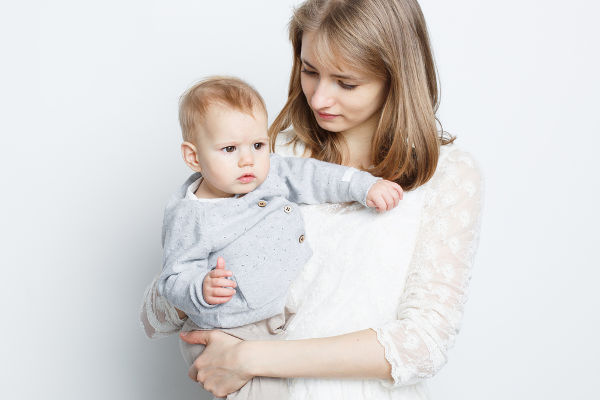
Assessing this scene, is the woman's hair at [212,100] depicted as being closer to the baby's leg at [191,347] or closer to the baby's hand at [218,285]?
the baby's hand at [218,285]

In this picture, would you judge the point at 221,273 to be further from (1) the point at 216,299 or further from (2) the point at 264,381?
(2) the point at 264,381

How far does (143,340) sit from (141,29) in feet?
4.69

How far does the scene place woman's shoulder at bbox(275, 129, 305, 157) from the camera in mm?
2547

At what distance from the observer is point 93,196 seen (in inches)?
128

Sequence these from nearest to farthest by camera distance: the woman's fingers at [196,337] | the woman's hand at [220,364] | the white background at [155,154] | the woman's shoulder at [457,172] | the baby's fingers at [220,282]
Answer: the baby's fingers at [220,282] → the woman's hand at [220,364] → the woman's fingers at [196,337] → the woman's shoulder at [457,172] → the white background at [155,154]

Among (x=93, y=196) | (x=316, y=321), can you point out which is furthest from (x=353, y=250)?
(x=93, y=196)

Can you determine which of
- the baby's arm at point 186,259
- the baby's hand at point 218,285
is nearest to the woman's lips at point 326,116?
the baby's arm at point 186,259

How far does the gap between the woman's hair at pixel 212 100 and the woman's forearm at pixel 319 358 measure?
0.63 m

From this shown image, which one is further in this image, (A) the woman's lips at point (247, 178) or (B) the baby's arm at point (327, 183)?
(B) the baby's arm at point (327, 183)

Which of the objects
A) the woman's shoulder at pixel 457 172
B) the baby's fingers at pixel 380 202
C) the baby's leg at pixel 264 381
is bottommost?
the baby's leg at pixel 264 381

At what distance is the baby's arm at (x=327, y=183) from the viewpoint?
2150 millimetres

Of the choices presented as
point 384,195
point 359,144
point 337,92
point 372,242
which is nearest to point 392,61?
point 337,92

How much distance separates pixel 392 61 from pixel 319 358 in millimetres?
955

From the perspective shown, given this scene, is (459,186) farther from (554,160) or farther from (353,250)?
(554,160)
